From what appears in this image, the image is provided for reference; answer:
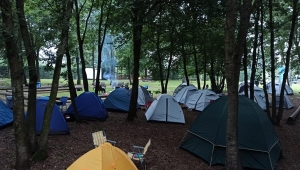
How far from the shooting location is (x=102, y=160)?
5.48 metres

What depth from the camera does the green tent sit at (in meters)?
7.30

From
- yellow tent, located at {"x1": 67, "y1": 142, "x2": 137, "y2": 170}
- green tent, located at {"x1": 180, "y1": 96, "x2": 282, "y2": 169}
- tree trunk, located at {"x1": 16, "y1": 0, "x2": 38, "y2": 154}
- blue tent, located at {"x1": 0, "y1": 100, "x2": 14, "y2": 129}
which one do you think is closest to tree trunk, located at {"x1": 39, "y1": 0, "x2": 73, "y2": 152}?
tree trunk, located at {"x1": 16, "y1": 0, "x2": 38, "y2": 154}

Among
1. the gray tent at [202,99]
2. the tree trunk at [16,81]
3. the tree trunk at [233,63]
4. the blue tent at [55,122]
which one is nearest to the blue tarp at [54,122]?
the blue tent at [55,122]

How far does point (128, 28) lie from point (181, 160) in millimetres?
6076

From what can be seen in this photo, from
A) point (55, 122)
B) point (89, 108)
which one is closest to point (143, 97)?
point (89, 108)

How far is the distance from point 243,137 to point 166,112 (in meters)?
4.69

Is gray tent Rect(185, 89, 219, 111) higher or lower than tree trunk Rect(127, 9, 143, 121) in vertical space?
lower

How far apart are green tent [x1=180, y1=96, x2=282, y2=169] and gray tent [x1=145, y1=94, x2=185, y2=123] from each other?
11.6ft

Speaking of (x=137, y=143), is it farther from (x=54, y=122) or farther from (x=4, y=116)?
(x=4, y=116)

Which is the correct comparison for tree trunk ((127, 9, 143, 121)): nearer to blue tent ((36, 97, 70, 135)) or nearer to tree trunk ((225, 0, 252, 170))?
blue tent ((36, 97, 70, 135))

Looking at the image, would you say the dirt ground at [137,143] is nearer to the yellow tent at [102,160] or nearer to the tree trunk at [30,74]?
the tree trunk at [30,74]

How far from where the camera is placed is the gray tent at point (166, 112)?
38.7 feet

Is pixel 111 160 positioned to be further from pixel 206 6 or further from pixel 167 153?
pixel 206 6

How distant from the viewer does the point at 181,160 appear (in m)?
7.50
